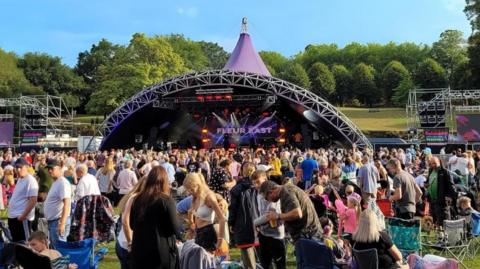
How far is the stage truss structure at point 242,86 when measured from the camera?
2533 centimetres

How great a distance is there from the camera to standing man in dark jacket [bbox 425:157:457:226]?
8062 millimetres

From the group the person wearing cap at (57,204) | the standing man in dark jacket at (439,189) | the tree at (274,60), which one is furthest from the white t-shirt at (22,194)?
the tree at (274,60)

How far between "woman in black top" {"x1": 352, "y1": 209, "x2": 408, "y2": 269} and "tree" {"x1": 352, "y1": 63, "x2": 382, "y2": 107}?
6092cm

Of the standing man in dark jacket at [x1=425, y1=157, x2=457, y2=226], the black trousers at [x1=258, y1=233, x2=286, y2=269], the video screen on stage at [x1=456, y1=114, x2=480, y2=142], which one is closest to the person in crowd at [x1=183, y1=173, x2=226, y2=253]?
the black trousers at [x1=258, y1=233, x2=286, y2=269]

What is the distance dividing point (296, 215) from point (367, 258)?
74cm

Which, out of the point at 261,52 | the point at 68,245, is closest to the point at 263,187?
the point at 68,245

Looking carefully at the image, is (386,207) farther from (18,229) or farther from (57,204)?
(18,229)

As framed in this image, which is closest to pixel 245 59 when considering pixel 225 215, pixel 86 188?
pixel 86 188

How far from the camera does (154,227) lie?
12.3ft

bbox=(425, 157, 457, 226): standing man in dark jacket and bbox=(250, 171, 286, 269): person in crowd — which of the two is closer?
bbox=(250, 171, 286, 269): person in crowd

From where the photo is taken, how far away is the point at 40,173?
23.0 feet

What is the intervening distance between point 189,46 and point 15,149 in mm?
44958

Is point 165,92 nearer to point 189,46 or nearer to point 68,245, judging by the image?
point 68,245

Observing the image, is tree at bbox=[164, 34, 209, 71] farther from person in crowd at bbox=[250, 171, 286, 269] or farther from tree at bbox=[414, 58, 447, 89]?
person in crowd at bbox=[250, 171, 286, 269]
